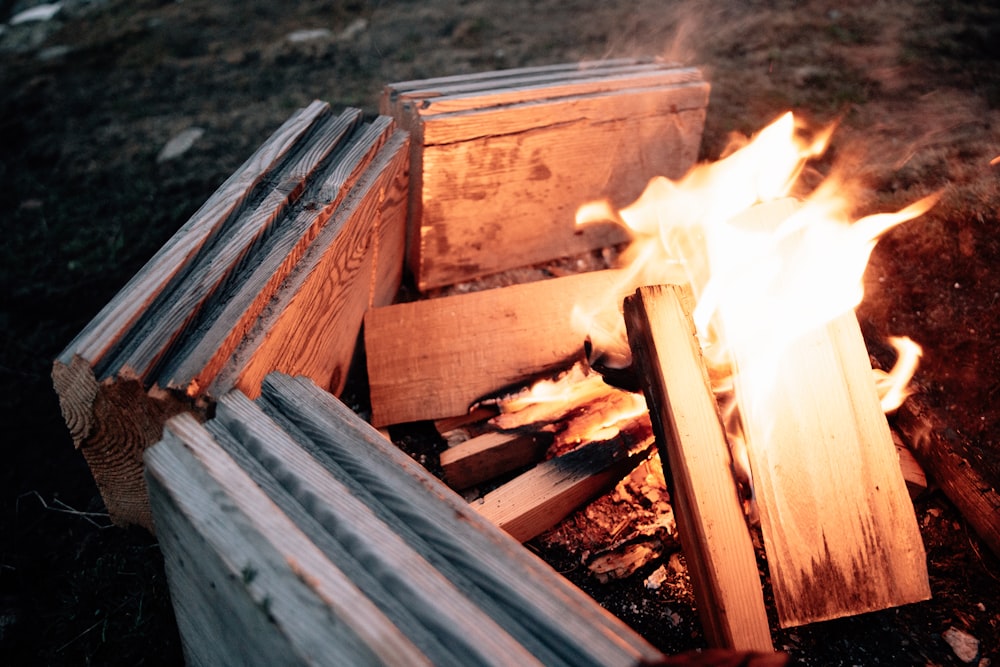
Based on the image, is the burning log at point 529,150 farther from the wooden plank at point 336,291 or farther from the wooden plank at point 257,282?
the wooden plank at point 257,282

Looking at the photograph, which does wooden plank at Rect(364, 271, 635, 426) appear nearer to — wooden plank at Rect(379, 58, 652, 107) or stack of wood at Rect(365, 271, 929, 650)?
stack of wood at Rect(365, 271, 929, 650)

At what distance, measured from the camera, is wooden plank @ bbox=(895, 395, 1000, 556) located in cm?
191

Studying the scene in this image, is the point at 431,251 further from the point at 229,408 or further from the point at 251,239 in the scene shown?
the point at 229,408

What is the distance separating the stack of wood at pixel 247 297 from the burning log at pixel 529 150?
0.21m

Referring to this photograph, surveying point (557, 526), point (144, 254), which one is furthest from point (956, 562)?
point (144, 254)

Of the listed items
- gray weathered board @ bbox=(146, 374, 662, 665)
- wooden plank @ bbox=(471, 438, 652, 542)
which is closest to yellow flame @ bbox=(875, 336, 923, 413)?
wooden plank @ bbox=(471, 438, 652, 542)

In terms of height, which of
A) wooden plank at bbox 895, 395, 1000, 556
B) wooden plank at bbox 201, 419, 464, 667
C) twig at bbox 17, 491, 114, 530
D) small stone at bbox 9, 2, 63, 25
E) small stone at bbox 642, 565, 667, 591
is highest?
wooden plank at bbox 201, 419, 464, 667

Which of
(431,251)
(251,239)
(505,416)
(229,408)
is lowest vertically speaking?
(505,416)

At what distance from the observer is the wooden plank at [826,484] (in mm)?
1689

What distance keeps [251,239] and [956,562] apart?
247cm

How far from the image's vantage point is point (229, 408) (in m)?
1.53

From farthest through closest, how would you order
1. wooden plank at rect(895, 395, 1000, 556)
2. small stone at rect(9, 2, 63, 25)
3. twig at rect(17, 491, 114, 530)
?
small stone at rect(9, 2, 63, 25) < twig at rect(17, 491, 114, 530) < wooden plank at rect(895, 395, 1000, 556)

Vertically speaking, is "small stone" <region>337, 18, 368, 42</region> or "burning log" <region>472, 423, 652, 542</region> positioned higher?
"small stone" <region>337, 18, 368, 42</region>

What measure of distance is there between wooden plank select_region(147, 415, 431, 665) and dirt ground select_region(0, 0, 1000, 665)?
2.74 feet
